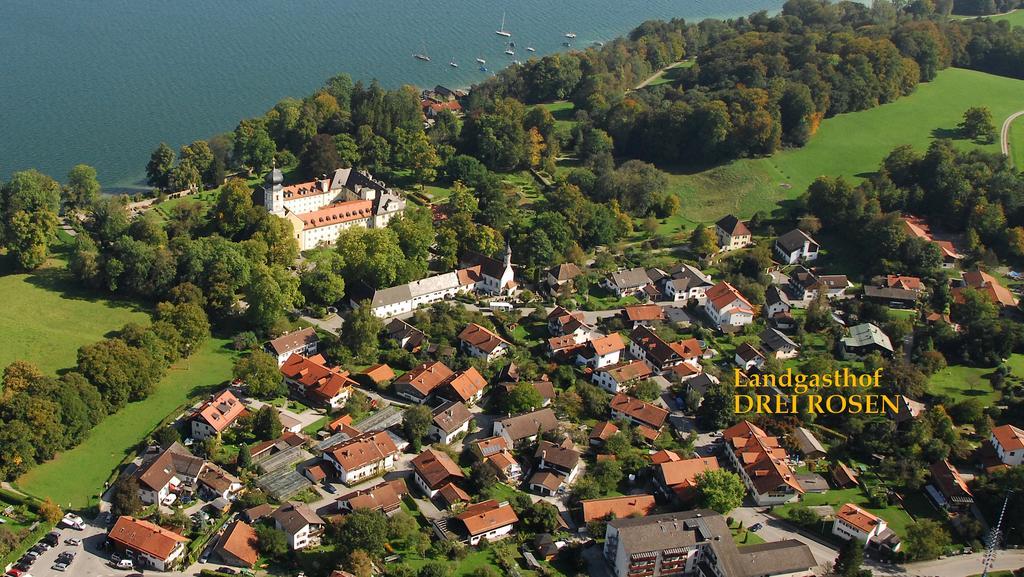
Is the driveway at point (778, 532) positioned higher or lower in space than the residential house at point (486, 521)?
lower

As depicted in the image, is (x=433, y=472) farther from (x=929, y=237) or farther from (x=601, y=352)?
(x=929, y=237)

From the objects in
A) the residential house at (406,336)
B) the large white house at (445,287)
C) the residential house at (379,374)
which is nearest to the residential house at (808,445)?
the residential house at (406,336)

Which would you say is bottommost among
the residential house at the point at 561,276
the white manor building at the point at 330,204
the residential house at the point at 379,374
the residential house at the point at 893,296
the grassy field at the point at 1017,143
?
the residential house at the point at 893,296

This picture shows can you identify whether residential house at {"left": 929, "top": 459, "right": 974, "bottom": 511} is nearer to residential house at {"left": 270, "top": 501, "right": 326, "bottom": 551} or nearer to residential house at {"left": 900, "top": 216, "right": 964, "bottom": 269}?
residential house at {"left": 900, "top": 216, "right": 964, "bottom": 269}

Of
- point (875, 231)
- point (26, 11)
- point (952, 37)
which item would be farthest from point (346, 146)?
point (952, 37)

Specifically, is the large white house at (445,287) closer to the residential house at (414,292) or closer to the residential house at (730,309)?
the residential house at (414,292)

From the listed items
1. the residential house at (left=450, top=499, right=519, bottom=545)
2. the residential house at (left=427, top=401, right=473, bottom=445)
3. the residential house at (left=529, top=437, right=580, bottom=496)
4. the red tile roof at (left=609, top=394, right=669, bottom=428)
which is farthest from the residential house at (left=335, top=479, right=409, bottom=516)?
the red tile roof at (left=609, top=394, right=669, bottom=428)

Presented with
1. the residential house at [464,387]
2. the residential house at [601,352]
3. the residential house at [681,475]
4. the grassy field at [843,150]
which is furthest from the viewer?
the grassy field at [843,150]

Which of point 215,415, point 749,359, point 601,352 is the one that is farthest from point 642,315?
point 215,415
